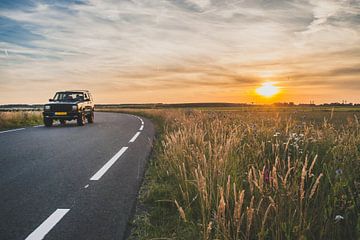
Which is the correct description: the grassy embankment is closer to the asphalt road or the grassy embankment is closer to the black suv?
the black suv

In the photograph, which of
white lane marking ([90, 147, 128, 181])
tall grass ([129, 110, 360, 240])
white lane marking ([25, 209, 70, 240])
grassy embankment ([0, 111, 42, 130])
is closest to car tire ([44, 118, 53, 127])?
grassy embankment ([0, 111, 42, 130])

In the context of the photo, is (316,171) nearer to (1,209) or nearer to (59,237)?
(59,237)

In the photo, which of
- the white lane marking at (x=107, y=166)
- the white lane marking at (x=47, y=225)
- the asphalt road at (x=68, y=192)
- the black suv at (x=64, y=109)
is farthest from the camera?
the black suv at (x=64, y=109)

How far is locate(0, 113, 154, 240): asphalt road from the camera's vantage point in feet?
13.3

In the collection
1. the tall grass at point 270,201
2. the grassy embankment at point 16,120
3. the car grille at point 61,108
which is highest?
the car grille at point 61,108

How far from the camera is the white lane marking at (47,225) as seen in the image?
12.5ft

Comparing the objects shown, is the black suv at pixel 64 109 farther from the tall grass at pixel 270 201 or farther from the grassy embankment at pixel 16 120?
the tall grass at pixel 270 201

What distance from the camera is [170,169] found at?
6.38 meters

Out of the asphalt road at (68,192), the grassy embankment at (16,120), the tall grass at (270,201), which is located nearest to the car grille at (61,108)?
the grassy embankment at (16,120)

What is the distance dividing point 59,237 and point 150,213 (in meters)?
1.21

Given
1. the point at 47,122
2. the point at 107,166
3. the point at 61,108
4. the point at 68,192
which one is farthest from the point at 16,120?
the point at 68,192

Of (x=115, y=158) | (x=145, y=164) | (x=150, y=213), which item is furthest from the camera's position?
(x=115, y=158)

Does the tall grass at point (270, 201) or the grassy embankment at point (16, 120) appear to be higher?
the tall grass at point (270, 201)

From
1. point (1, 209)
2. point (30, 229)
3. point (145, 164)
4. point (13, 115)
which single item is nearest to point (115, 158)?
point (145, 164)
